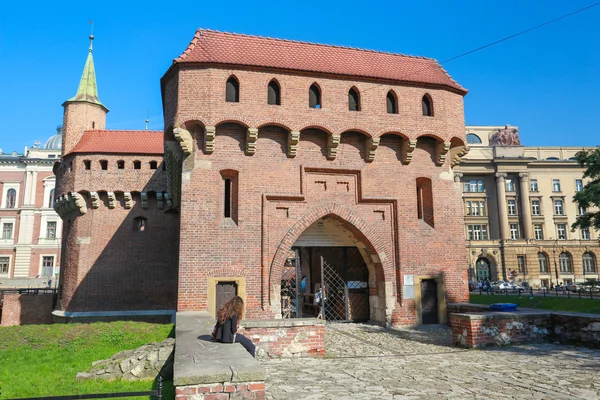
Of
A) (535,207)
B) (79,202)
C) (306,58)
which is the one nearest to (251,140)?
(306,58)

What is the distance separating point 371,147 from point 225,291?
6.29 meters

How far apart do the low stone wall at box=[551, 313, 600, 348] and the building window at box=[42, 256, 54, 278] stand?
4917cm

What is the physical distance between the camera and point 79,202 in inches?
896

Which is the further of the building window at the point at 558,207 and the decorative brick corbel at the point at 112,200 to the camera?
the building window at the point at 558,207

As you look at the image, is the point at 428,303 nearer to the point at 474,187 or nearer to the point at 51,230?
the point at 474,187

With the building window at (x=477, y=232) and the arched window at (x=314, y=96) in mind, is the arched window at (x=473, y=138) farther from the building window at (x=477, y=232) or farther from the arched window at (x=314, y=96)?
the arched window at (x=314, y=96)

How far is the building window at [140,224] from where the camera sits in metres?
23.7

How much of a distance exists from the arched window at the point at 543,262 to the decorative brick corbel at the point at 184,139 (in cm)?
5086

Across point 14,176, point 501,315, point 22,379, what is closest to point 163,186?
point 22,379

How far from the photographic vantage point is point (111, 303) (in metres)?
22.6

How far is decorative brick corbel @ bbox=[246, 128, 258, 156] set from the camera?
44.9 ft

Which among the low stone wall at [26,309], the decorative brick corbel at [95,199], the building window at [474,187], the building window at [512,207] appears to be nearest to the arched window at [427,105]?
the decorative brick corbel at [95,199]

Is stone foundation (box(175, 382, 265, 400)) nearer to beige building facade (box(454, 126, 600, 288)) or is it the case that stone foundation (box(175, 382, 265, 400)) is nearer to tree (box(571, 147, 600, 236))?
tree (box(571, 147, 600, 236))

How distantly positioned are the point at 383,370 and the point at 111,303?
17897 millimetres
